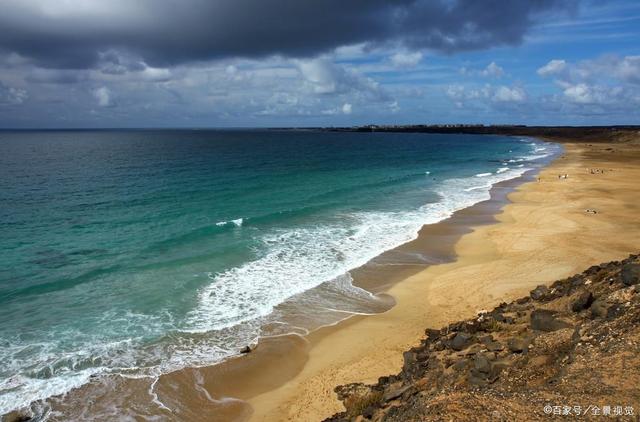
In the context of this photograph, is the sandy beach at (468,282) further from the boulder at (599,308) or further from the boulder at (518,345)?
the boulder at (599,308)

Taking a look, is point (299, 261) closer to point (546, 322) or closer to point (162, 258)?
point (162, 258)

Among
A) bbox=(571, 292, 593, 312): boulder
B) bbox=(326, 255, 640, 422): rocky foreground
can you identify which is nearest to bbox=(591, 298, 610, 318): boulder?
bbox=(326, 255, 640, 422): rocky foreground

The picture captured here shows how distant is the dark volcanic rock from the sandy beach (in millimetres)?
3702

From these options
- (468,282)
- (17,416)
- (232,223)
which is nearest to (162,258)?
(232,223)

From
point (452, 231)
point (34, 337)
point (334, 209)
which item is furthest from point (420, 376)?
point (334, 209)

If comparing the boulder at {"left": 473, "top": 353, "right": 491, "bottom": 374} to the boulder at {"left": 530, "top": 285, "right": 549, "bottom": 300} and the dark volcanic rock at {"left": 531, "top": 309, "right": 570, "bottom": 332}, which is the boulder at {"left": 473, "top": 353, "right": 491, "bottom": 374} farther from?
the boulder at {"left": 530, "top": 285, "right": 549, "bottom": 300}

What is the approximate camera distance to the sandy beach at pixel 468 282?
1126 centimetres

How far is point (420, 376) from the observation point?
31.3 ft

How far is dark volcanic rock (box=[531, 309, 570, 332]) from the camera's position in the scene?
9.79 m

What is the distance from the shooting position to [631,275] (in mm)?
10648

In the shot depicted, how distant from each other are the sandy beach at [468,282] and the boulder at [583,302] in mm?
4241

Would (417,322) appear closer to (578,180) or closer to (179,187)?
→ (179,187)

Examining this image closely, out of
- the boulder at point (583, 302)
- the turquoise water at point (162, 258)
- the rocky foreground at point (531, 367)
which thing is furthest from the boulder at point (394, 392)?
the turquoise water at point (162, 258)

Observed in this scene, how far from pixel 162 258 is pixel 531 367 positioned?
17.2 metres
